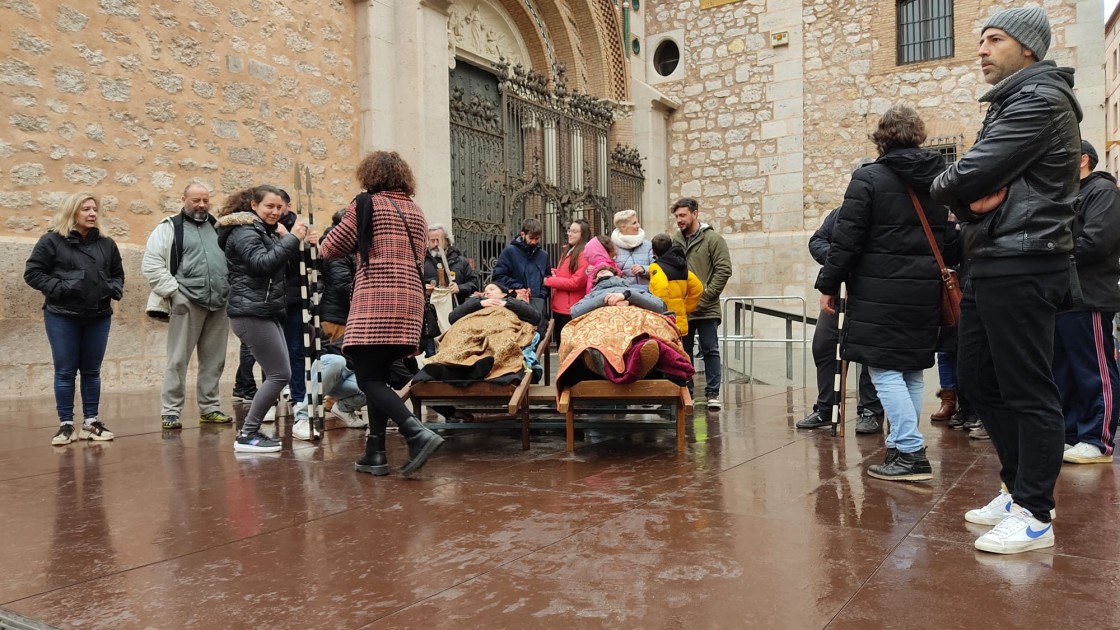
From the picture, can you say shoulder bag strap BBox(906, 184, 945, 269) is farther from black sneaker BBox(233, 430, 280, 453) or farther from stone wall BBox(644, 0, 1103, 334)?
stone wall BBox(644, 0, 1103, 334)

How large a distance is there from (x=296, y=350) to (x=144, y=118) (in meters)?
3.31

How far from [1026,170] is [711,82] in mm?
14090

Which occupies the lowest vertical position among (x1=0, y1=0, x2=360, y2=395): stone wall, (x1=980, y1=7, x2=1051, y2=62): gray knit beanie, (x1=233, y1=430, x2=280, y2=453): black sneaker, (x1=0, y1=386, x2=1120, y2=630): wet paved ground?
(x1=0, y1=386, x2=1120, y2=630): wet paved ground

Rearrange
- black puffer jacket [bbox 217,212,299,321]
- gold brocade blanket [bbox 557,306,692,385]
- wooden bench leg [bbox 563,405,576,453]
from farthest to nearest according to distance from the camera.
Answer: black puffer jacket [bbox 217,212,299,321], wooden bench leg [bbox 563,405,576,453], gold brocade blanket [bbox 557,306,692,385]

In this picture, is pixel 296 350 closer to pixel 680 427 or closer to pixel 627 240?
pixel 627 240

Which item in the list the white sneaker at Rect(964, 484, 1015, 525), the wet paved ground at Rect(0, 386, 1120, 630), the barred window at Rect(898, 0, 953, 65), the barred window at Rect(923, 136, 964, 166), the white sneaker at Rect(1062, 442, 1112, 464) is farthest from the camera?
the barred window at Rect(898, 0, 953, 65)

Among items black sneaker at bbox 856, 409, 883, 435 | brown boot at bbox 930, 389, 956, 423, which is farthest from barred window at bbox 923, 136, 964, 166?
black sneaker at bbox 856, 409, 883, 435

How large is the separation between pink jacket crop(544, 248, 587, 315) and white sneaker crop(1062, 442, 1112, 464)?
12.2 ft

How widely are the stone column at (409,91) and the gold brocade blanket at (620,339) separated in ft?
20.5

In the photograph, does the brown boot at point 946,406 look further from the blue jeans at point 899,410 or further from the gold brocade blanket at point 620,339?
the gold brocade blanket at point 620,339

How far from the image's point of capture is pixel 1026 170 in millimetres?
3107

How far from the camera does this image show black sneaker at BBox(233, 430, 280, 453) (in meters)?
5.21

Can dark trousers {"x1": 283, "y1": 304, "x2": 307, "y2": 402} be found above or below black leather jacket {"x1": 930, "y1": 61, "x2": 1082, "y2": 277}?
below

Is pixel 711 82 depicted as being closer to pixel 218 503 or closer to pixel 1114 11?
pixel 218 503
